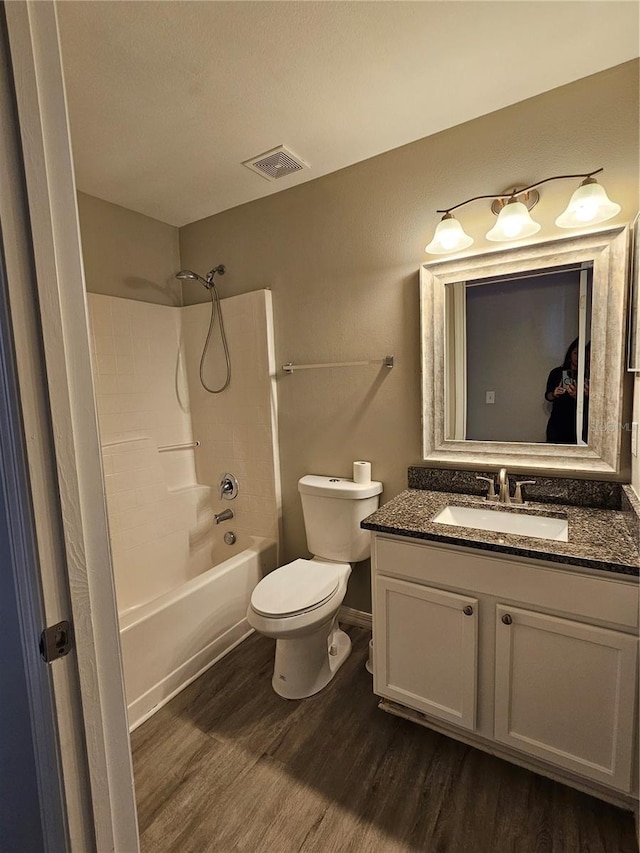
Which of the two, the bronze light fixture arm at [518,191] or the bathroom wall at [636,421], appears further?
the bronze light fixture arm at [518,191]

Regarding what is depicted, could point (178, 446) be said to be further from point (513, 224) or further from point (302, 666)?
point (513, 224)

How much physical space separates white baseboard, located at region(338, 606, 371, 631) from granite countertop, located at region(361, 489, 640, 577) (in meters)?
0.83

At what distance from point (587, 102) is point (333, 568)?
2.11m

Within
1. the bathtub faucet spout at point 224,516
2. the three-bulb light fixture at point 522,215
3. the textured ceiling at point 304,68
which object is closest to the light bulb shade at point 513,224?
the three-bulb light fixture at point 522,215

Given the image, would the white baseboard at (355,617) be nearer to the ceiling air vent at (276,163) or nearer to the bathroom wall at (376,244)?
the bathroom wall at (376,244)

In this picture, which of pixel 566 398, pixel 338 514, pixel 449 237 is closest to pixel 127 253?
pixel 449 237

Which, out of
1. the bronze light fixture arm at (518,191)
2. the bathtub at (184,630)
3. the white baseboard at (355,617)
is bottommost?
the white baseboard at (355,617)

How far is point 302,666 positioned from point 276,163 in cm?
230

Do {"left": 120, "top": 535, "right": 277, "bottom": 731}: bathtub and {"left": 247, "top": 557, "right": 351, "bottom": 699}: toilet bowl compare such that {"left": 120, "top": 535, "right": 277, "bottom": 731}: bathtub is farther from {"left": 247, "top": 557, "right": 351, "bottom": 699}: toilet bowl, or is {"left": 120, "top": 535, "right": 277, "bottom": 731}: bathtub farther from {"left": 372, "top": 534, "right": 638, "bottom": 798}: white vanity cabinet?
{"left": 372, "top": 534, "right": 638, "bottom": 798}: white vanity cabinet

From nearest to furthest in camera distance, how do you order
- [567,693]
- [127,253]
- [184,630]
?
1. [567,693]
2. [184,630]
3. [127,253]

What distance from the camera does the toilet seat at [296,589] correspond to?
5.50 ft

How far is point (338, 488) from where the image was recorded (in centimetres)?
205

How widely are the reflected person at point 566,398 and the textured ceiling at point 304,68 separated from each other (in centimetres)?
99

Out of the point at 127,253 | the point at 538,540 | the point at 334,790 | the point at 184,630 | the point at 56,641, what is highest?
the point at 127,253
